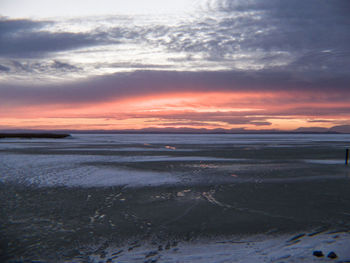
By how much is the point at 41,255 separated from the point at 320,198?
36.6 feet

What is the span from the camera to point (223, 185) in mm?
15500

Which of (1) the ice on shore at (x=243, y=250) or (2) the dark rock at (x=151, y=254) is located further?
(2) the dark rock at (x=151, y=254)

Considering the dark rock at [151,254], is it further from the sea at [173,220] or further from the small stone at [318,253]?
the small stone at [318,253]

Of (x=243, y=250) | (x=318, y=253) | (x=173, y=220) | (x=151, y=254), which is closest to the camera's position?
(x=318, y=253)

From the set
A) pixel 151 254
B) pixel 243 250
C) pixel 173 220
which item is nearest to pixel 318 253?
pixel 243 250

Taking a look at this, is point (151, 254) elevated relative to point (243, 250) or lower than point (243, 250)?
elevated

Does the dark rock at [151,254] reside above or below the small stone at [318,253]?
above

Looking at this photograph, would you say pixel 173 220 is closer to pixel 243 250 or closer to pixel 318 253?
pixel 243 250

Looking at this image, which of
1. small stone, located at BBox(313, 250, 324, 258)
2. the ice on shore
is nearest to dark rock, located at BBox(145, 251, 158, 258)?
the ice on shore

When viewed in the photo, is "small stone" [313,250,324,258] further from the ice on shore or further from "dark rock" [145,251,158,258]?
"dark rock" [145,251,158,258]

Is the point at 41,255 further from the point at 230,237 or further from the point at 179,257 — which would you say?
the point at 230,237

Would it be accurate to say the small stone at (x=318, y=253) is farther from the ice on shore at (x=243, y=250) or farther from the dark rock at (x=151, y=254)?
the dark rock at (x=151, y=254)

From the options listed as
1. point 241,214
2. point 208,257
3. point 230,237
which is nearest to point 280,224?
point 241,214

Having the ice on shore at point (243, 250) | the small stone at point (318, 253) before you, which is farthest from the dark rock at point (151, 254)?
the small stone at point (318, 253)
